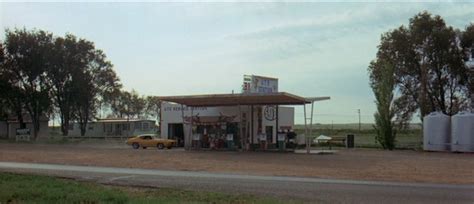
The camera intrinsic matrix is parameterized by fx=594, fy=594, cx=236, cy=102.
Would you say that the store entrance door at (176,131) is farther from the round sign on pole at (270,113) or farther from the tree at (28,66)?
the tree at (28,66)

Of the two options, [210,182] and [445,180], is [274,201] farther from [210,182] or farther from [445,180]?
[445,180]

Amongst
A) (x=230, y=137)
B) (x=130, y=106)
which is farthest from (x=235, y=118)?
(x=130, y=106)

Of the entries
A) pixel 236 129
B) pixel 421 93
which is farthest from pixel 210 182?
pixel 421 93

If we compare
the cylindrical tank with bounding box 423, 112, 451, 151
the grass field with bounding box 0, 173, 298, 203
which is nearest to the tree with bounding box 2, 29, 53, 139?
the cylindrical tank with bounding box 423, 112, 451, 151

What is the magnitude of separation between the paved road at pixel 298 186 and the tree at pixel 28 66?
1829 inches

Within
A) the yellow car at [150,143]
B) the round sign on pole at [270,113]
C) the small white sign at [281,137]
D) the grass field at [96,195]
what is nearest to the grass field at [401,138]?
the round sign on pole at [270,113]

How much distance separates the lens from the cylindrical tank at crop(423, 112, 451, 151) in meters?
43.8

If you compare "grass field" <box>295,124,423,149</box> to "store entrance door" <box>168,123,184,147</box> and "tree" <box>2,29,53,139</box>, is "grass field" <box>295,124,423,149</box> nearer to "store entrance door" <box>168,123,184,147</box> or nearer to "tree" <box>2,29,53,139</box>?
"store entrance door" <box>168,123,184,147</box>

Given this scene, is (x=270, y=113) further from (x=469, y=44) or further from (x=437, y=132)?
(x=469, y=44)

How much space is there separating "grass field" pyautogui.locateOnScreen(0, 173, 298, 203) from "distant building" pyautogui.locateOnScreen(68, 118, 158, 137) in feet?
189

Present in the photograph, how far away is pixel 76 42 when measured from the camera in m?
69.4

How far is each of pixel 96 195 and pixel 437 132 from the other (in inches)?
1390

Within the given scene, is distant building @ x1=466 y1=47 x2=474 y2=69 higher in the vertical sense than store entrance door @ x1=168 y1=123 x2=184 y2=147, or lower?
higher

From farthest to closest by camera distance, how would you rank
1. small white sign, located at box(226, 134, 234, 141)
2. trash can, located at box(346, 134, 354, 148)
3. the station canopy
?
1. trash can, located at box(346, 134, 354, 148)
2. small white sign, located at box(226, 134, 234, 141)
3. the station canopy
